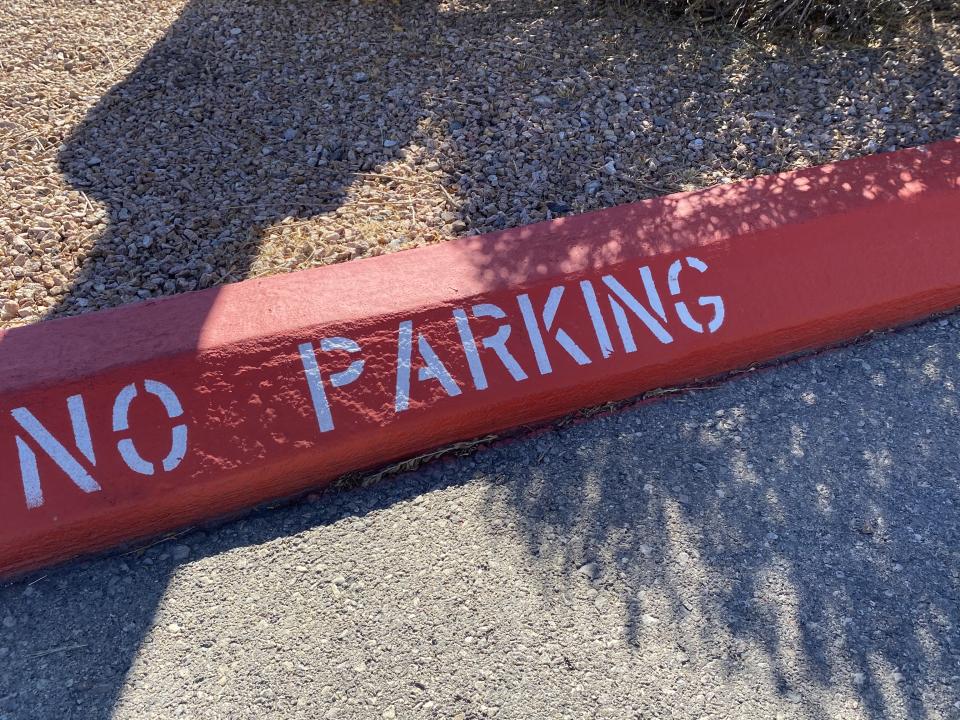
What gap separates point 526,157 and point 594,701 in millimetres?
2798

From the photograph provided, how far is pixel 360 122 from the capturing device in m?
4.72

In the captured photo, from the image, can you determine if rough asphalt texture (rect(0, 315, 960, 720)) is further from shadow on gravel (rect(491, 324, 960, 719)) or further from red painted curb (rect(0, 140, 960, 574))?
red painted curb (rect(0, 140, 960, 574))

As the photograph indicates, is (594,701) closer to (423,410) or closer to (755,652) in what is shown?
(755,652)

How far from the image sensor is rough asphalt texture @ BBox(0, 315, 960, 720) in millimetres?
2748

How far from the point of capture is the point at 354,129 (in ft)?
15.4

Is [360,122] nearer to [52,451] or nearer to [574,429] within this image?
[574,429]

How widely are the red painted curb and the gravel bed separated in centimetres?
38

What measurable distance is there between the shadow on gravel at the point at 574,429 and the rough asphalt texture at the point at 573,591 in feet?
0.04

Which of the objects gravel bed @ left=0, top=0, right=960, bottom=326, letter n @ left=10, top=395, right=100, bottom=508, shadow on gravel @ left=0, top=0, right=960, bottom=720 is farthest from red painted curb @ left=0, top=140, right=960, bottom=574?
gravel bed @ left=0, top=0, right=960, bottom=326

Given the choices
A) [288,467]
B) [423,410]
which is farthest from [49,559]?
[423,410]

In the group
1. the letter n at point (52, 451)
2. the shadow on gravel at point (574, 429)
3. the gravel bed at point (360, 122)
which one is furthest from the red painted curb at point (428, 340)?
the gravel bed at point (360, 122)

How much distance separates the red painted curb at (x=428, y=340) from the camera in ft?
10.4

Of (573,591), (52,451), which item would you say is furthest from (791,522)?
(52,451)

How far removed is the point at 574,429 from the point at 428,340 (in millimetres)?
704
